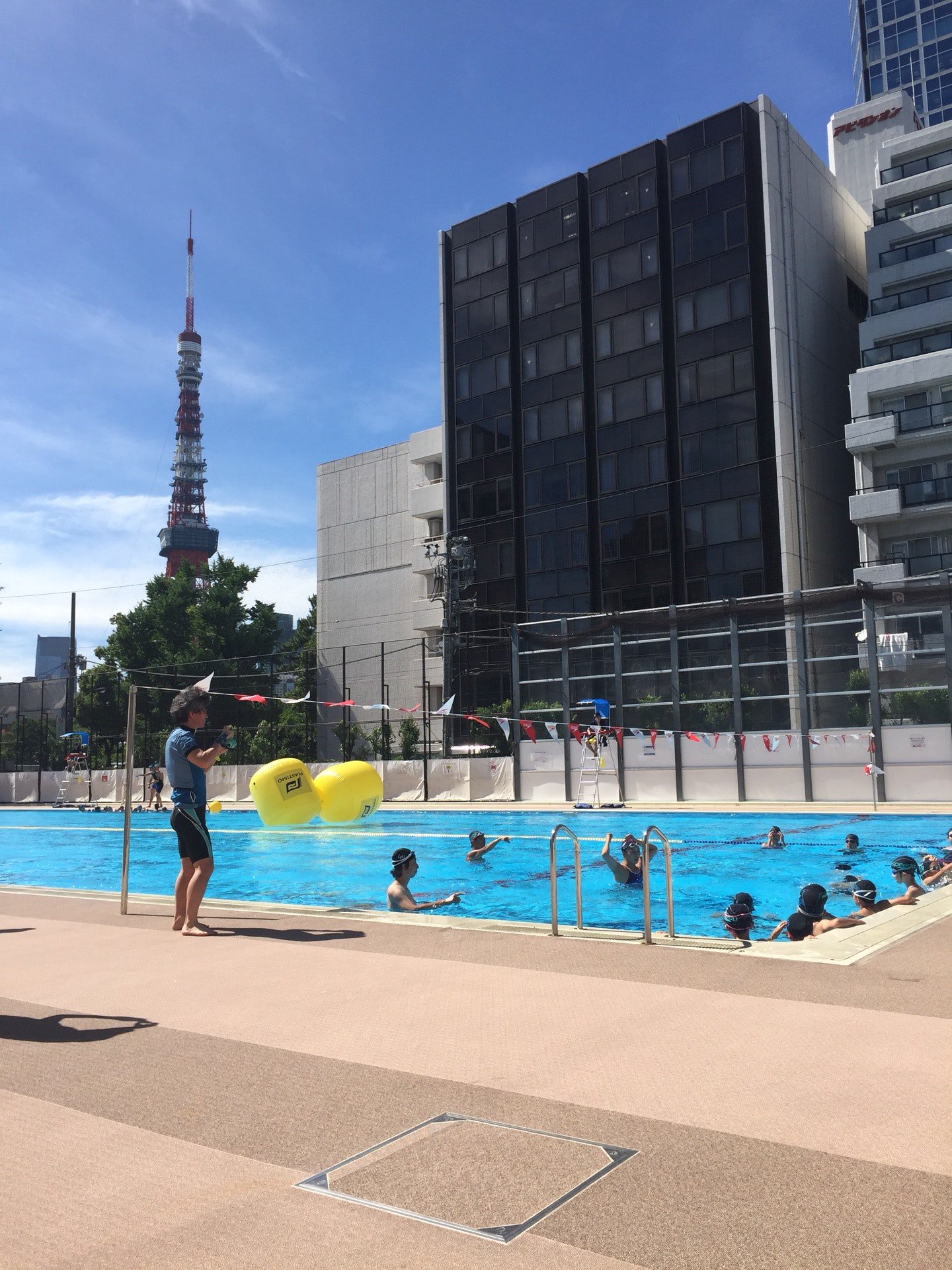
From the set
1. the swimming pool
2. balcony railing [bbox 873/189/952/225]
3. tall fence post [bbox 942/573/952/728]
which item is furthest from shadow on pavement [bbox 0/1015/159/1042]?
balcony railing [bbox 873/189/952/225]

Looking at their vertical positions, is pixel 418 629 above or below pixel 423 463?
below

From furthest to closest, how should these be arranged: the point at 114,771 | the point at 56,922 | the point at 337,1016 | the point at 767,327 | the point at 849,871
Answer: the point at 114,771 < the point at 767,327 < the point at 849,871 < the point at 56,922 < the point at 337,1016

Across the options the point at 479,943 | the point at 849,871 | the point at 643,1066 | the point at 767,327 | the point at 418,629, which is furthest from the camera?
the point at 418,629

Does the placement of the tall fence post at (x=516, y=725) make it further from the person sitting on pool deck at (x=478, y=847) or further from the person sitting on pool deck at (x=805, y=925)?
the person sitting on pool deck at (x=805, y=925)

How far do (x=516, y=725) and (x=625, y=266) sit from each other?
75.5 feet

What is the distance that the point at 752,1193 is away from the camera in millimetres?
3203

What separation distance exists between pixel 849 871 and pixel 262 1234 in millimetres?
16040

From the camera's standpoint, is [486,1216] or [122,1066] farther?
[122,1066]

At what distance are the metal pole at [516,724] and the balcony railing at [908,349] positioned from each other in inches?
733

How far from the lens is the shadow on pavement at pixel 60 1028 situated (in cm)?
541

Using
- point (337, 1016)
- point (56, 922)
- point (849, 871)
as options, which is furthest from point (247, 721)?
point (337, 1016)

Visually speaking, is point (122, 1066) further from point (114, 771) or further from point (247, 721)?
point (247, 721)

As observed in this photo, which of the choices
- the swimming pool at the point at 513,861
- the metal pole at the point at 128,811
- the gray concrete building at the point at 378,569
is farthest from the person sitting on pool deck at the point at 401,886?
the gray concrete building at the point at 378,569

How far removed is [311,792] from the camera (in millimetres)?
20734
